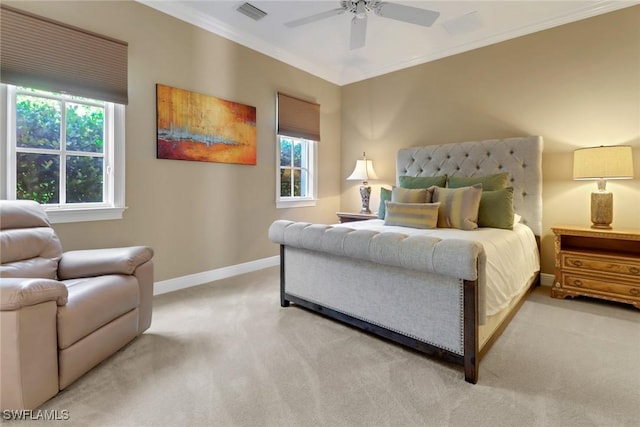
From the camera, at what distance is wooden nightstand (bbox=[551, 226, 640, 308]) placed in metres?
2.56

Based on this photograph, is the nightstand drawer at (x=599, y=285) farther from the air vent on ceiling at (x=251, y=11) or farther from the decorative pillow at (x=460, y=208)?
the air vent on ceiling at (x=251, y=11)

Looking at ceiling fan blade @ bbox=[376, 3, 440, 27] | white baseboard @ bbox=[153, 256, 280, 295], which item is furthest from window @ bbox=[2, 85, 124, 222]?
ceiling fan blade @ bbox=[376, 3, 440, 27]

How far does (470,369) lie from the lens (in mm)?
1620

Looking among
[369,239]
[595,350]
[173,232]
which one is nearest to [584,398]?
[595,350]

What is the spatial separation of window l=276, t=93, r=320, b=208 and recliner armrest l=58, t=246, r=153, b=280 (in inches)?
88.6

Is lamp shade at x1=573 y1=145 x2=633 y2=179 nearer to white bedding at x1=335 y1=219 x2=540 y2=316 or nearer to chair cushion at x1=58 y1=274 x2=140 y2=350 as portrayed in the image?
white bedding at x1=335 y1=219 x2=540 y2=316

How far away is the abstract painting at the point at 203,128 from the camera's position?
297 cm

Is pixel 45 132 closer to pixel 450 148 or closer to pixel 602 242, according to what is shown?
pixel 450 148

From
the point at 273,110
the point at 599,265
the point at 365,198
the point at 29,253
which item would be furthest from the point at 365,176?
the point at 29,253

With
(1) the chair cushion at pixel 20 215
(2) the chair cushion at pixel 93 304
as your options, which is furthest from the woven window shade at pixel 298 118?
(2) the chair cushion at pixel 93 304

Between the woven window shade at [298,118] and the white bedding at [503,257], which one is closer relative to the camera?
the white bedding at [503,257]

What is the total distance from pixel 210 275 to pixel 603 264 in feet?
12.4

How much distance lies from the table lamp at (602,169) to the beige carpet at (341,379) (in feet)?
3.05

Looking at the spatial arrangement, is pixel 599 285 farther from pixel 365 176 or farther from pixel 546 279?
pixel 365 176
